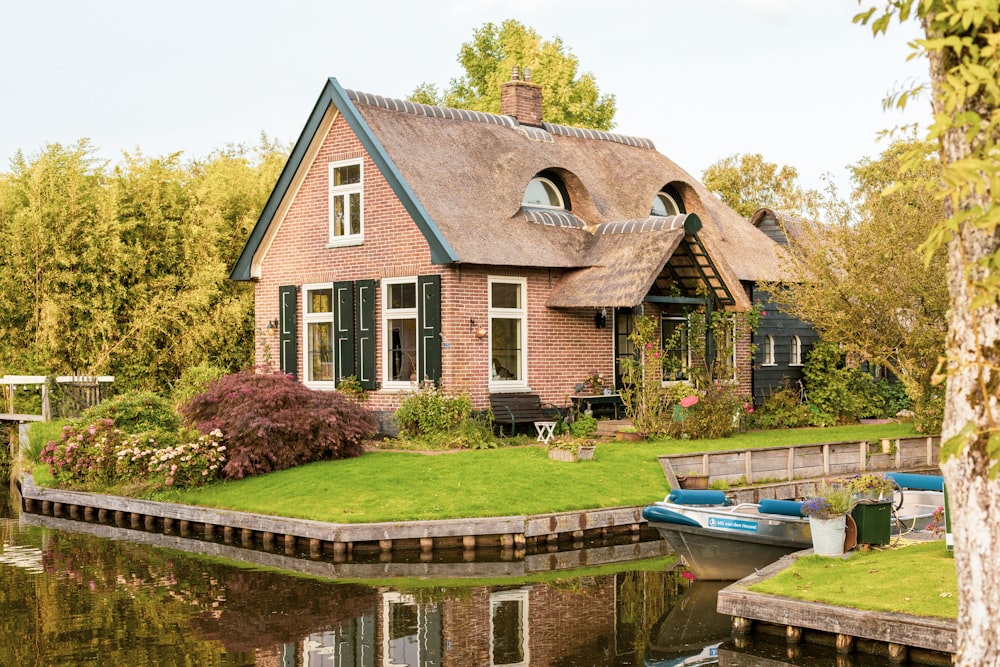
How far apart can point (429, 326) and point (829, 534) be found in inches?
402

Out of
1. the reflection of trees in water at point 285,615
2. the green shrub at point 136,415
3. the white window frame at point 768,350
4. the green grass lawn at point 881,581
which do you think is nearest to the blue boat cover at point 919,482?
the green grass lawn at point 881,581

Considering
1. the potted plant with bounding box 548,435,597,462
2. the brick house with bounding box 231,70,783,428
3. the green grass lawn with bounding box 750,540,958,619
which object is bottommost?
the green grass lawn with bounding box 750,540,958,619

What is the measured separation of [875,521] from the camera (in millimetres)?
11898

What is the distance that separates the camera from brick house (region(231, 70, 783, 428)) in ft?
67.6

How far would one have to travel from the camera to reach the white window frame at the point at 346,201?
21.9 m

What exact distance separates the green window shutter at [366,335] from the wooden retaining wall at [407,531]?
5636mm

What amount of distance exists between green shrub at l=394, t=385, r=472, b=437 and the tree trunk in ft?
50.3

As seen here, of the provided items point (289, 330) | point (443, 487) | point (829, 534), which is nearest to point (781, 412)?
point (289, 330)

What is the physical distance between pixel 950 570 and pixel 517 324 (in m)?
12.1

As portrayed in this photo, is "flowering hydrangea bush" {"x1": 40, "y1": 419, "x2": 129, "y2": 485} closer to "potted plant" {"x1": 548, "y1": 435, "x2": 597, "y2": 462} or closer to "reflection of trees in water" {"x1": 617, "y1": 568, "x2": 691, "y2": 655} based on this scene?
"potted plant" {"x1": 548, "y1": 435, "x2": 597, "y2": 462}

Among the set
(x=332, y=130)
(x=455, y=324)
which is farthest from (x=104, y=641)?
(x=332, y=130)

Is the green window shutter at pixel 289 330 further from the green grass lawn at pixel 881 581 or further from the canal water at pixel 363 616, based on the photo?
the green grass lawn at pixel 881 581

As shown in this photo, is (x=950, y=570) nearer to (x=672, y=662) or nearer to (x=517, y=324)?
(x=672, y=662)

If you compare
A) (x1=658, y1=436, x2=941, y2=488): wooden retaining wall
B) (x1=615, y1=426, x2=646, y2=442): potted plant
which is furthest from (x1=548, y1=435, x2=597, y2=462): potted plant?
(x1=615, y1=426, x2=646, y2=442): potted plant
